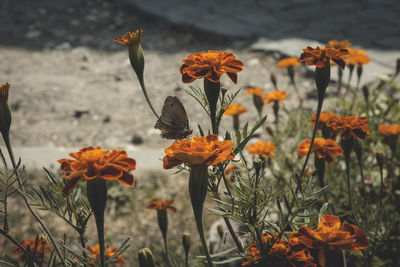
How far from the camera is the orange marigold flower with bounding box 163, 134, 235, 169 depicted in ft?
2.23

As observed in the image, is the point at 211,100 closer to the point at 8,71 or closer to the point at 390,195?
the point at 390,195

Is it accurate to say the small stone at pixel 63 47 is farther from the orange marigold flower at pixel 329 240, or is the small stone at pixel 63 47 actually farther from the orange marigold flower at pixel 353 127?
the orange marigold flower at pixel 329 240

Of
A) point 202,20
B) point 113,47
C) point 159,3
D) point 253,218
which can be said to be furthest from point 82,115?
point 253,218

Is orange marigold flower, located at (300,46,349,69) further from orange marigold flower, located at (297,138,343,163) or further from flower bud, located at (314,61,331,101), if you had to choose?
orange marigold flower, located at (297,138,343,163)

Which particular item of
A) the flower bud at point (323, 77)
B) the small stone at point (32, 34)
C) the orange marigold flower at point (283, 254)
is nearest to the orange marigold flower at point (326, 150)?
the flower bud at point (323, 77)

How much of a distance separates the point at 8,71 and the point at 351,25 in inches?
129

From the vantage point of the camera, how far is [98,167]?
2.32 ft

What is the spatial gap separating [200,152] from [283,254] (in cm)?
26

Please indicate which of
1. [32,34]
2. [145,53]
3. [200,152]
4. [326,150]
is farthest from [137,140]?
[32,34]

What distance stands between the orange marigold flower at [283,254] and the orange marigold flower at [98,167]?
0.27m

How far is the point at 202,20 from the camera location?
4535 mm

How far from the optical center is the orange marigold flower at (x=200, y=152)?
A: 2.23 ft

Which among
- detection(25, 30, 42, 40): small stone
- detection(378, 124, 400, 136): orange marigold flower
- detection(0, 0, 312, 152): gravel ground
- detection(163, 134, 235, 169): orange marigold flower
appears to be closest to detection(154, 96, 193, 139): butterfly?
detection(163, 134, 235, 169): orange marigold flower

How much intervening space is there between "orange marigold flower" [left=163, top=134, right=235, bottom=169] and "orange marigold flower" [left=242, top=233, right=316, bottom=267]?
19 centimetres
